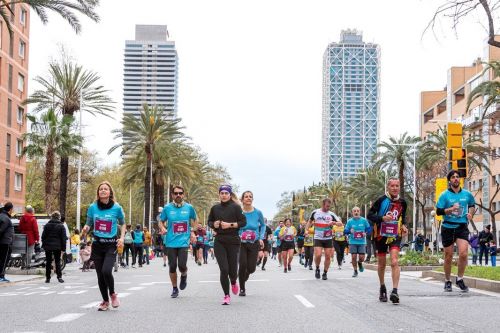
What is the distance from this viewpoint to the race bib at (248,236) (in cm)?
1371

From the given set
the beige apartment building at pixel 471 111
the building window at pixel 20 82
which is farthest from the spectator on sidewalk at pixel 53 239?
the beige apartment building at pixel 471 111

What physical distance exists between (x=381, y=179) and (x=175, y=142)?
38110 mm

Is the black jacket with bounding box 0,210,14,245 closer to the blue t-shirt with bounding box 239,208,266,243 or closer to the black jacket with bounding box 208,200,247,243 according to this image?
the blue t-shirt with bounding box 239,208,266,243

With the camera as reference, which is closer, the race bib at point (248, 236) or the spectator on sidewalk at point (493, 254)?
the race bib at point (248, 236)

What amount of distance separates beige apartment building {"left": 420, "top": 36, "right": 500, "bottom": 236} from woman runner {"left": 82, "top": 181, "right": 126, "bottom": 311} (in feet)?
167

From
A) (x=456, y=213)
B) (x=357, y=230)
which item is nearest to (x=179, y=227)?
(x=456, y=213)

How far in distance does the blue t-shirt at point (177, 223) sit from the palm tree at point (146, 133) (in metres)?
40.0

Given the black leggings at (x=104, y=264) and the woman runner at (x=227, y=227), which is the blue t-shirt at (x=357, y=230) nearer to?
the woman runner at (x=227, y=227)

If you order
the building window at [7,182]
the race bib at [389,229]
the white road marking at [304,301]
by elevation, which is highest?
the building window at [7,182]

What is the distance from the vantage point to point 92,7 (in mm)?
27453

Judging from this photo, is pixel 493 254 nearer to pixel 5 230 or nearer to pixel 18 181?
pixel 5 230

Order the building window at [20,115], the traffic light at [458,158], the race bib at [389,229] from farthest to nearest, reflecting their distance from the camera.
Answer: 1. the building window at [20,115]
2. the traffic light at [458,158]
3. the race bib at [389,229]

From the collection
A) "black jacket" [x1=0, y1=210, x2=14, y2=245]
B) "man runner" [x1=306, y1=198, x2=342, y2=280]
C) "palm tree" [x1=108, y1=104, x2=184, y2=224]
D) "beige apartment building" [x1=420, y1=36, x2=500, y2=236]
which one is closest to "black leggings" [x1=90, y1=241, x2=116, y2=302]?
"black jacket" [x1=0, y1=210, x2=14, y2=245]

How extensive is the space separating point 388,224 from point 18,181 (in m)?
54.8
